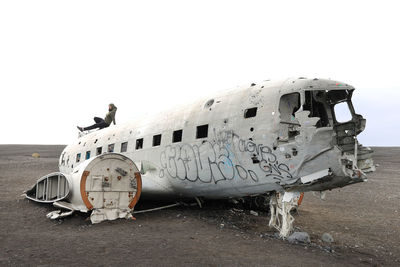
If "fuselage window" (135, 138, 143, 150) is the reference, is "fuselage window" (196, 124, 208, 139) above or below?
above

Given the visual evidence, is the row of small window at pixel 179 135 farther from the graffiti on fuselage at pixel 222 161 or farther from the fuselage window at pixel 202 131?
the graffiti on fuselage at pixel 222 161

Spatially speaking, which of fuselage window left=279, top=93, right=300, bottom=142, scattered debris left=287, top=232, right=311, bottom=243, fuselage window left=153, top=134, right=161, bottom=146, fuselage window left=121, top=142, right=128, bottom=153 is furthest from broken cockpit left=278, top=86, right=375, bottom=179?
fuselage window left=121, top=142, right=128, bottom=153

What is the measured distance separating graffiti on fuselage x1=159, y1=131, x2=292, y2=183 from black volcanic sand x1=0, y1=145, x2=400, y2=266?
1.52m

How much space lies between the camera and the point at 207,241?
850cm

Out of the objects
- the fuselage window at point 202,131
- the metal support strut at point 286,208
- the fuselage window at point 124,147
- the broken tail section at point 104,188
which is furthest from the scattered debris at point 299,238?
the fuselage window at point 124,147

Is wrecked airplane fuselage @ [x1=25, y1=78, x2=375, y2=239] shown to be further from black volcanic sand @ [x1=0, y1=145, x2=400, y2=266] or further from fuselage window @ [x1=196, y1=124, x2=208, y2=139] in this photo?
black volcanic sand @ [x1=0, y1=145, x2=400, y2=266]

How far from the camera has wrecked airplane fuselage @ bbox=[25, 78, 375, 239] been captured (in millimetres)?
8203

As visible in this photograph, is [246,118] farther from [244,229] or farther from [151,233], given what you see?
[151,233]

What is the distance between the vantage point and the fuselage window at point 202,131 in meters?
10.6

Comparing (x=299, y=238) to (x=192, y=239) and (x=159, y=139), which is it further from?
(x=159, y=139)

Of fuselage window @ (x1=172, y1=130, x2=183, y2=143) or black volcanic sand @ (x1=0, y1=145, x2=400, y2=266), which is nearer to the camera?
black volcanic sand @ (x1=0, y1=145, x2=400, y2=266)

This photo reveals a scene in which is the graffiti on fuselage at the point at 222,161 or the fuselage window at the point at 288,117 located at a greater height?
the fuselage window at the point at 288,117

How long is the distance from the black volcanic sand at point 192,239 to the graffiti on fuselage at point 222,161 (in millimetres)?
1524

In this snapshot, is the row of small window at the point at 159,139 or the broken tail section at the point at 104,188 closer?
the broken tail section at the point at 104,188
